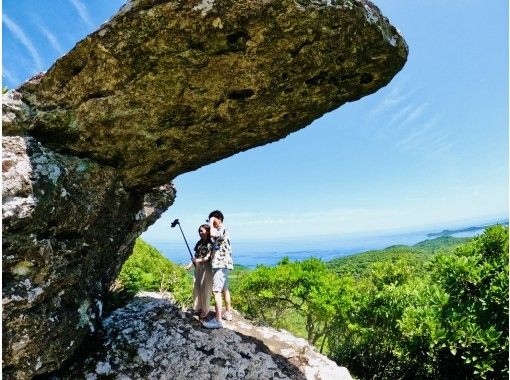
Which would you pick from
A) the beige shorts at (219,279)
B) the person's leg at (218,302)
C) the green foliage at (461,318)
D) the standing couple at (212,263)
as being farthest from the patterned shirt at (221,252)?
the green foliage at (461,318)

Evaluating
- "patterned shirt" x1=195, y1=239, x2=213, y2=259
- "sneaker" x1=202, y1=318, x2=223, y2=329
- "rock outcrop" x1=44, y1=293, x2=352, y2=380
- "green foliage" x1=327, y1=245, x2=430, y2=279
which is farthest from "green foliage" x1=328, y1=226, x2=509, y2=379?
"green foliage" x1=327, y1=245, x2=430, y2=279

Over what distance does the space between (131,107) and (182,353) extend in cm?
584

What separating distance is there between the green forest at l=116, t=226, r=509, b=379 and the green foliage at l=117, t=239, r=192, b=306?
0.08 meters

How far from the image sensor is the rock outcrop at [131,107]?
6578 millimetres

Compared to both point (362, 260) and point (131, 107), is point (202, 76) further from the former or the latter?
point (362, 260)

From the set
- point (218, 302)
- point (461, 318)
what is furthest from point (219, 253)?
point (461, 318)

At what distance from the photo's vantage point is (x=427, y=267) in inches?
525

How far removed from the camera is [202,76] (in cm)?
726

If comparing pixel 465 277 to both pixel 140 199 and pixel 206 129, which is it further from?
pixel 140 199

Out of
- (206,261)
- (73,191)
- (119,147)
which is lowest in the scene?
(206,261)

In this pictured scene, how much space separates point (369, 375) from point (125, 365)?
1351 centimetres

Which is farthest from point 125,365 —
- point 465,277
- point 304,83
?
point 465,277

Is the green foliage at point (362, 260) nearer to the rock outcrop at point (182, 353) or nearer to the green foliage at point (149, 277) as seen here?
the green foliage at point (149, 277)

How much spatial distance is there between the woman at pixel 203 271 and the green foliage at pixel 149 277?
1.95 meters
